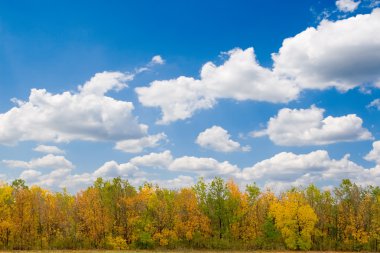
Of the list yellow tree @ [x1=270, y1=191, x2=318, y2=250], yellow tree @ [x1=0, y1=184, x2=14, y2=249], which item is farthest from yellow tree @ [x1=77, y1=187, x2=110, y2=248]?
yellow tree @ [x1=270, y1=191, x2=318, y2=250]

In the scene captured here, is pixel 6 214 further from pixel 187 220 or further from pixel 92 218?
pixel 187 220

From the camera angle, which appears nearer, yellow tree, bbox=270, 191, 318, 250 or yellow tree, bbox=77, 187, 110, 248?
yellow tree, bbox=270, 191, 318, 250

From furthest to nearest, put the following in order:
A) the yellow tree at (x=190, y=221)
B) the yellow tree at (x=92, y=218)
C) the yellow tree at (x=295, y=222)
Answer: the yellow tree at (x=190, y=221) < the yellow tree at (x=92, y=218) < the yellow tree at (x=295, y=222)

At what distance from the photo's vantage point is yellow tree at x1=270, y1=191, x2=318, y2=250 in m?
98.8

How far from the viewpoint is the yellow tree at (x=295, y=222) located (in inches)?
3890

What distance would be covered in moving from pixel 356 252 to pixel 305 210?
1305cm

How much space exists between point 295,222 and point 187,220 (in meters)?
23.6

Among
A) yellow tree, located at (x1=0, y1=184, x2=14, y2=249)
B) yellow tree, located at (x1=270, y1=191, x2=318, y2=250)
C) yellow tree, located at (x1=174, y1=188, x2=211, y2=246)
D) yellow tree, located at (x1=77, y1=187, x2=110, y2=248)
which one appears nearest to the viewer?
yellow tree, located at (x1=0, y1=184, x2=14, y2=249)

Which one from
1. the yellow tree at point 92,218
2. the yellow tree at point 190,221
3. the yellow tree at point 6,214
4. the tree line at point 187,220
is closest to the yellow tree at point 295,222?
the tree line at point 187,220

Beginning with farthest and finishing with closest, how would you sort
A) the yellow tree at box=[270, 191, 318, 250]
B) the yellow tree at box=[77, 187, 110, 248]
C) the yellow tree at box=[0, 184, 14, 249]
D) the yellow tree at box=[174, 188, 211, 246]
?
the yellow tree at box=[174, 188, 211, 246] < the yellow tree at box=[77, 187, 110, 248] < the yellow tree at box=[270, 191, 318, 250] < the yellow tree at box=[0, 184, 14, 249]

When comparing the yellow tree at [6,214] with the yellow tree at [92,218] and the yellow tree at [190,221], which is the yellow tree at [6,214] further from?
the yellow tree at [190,221]

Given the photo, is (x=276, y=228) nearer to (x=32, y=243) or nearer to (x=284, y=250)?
(x=284, y=250)

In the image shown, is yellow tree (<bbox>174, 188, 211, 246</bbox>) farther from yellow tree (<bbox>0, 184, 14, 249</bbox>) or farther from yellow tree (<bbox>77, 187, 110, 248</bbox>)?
yellow tree (<bbox>0, 184, 14, 249</bbox>)

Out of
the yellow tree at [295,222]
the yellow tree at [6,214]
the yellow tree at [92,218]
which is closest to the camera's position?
the yellow tree at [6,214]
